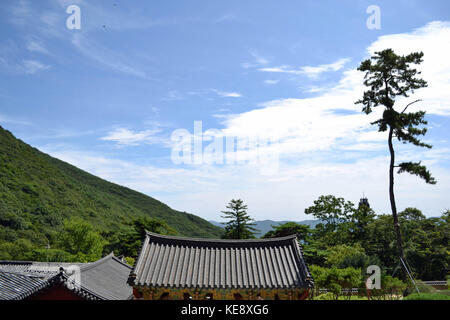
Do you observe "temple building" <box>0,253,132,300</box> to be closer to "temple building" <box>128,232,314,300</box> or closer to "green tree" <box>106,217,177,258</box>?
"temple building" <box>128,232,314,300</box>

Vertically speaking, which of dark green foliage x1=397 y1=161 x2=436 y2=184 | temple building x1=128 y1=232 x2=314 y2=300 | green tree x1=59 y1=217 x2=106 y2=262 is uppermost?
dark green foliage x1=397 y1=161 x2=436 y2=184

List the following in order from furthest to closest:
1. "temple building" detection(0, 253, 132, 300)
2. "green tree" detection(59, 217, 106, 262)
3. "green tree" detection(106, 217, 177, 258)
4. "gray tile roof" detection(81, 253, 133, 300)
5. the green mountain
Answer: the green mountain → "green tree" detection(59, 217, 106, 262) → "green tree" detection(106, 217, 177, 258) → "gray tile roof" detection(81, 253, 133, 300) → "temple building" detection(0, 253, 132, 300)

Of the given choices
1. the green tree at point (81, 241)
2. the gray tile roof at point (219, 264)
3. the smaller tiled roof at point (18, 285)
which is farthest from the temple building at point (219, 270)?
the green tree at point (81, 241)

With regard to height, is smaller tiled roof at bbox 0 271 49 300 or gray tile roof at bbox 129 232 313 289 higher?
gray tile roof at bbox 129 232 313 289

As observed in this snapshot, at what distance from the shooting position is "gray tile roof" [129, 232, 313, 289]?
11.5m

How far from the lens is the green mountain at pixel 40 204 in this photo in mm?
45750

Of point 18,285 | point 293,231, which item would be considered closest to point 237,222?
point 293,231

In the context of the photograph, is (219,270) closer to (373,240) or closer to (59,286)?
(59,286)

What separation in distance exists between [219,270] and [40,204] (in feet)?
165

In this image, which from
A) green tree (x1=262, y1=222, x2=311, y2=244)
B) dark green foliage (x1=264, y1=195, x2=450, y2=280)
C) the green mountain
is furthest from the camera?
the green mountain

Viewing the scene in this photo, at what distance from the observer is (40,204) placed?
5250 cm

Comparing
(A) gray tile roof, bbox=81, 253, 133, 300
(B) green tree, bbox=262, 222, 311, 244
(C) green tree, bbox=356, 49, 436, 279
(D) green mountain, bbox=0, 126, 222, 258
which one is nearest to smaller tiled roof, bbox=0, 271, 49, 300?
(A) gray tile roof, bbox=81, 253, 133, 300

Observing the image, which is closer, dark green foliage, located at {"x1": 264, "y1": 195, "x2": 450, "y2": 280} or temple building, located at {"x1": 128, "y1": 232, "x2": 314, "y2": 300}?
temple building, located at {"x1": 128, "y1": 232, "x2": 314, "y2": 300}
